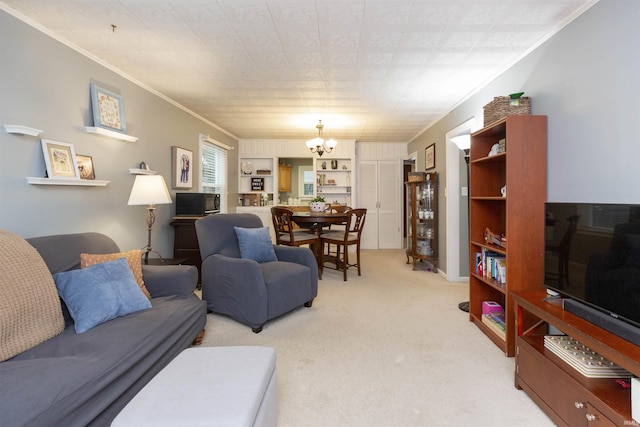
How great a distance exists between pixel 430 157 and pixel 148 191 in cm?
412

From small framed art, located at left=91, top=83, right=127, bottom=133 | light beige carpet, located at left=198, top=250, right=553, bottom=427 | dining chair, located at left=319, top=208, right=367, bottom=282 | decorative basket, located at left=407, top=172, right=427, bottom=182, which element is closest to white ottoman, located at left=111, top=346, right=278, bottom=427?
light beige carpet, located at left=198, top=250, right=553, bottom=427

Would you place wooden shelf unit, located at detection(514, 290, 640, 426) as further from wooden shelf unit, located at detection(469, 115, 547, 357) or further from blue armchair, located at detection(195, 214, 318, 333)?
blue armchair, located at detection(195, 214, 318, 333)

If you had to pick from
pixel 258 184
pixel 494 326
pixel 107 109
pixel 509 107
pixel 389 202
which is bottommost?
pixel 494 326

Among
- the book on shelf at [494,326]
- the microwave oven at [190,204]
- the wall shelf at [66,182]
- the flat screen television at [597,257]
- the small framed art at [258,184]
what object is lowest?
the book on shelf at [494,326]

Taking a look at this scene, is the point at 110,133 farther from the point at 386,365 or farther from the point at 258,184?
the point at 258,184

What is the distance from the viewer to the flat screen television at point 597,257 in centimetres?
129

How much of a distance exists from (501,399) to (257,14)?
9.30ft

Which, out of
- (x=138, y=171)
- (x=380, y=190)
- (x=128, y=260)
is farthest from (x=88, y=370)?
(x=380, y=190)

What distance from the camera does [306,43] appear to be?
2.32 m

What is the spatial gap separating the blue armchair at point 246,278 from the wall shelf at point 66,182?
0.88 metres

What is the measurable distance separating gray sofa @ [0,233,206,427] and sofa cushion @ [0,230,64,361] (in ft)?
0.17

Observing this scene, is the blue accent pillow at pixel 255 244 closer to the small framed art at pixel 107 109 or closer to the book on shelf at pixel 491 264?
the small framed art at pixel 107 109

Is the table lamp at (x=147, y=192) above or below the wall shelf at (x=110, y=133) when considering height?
below

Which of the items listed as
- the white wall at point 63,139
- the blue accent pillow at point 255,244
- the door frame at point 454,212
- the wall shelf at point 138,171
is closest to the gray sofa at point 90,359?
the white wall at point 63,139
